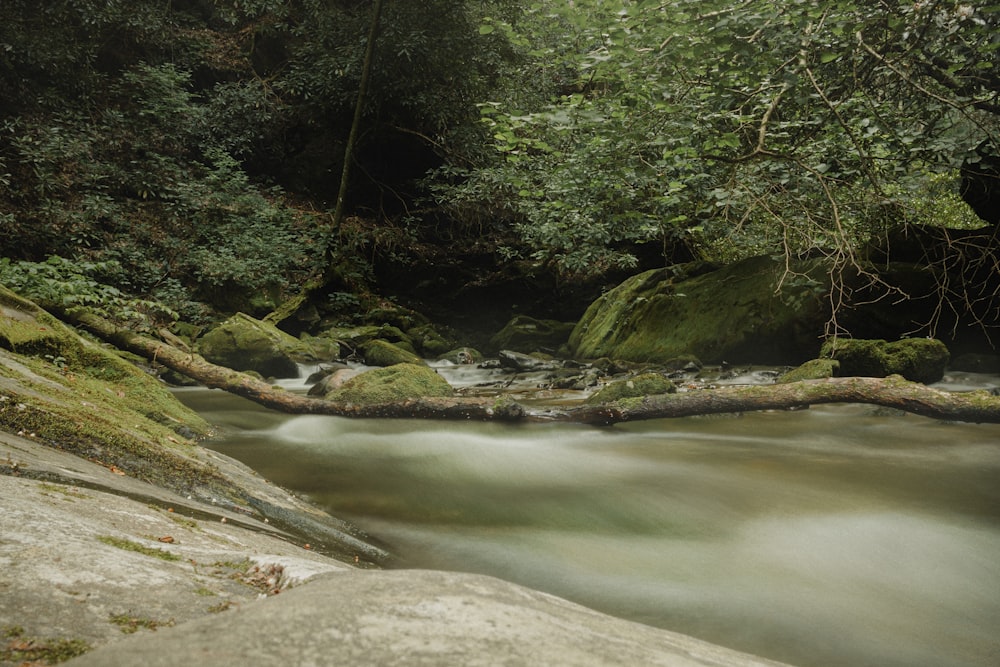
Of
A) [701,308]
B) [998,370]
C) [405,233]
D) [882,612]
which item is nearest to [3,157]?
[405,233]

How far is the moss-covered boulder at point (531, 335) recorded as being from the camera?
1505 centimetres

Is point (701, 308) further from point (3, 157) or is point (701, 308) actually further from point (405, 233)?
point (3, 157)

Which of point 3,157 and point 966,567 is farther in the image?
point 3,157

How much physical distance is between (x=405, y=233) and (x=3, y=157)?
8.43 metres

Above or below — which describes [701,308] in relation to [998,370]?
above

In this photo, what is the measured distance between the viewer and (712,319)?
39.4ft

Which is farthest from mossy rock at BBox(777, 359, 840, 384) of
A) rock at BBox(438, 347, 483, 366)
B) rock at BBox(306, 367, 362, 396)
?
rock at BBox(438, 347, 483, 366)

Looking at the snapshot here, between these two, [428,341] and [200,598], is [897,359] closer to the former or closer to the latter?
[428,341]

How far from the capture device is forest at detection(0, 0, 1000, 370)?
6.33m

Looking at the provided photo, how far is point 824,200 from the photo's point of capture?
6781 mm

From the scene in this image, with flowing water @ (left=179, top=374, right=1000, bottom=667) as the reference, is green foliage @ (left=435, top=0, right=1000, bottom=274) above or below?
above

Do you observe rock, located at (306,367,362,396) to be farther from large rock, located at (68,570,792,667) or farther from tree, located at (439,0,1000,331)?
large rock, located at (68,570,792,667)

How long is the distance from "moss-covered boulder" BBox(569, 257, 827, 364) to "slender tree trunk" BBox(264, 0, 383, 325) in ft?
20.2

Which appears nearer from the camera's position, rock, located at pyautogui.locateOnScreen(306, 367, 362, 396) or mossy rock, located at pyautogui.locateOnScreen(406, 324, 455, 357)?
rock, located at pyautogui.locateOnScreen(306, 367, 362, 396)
